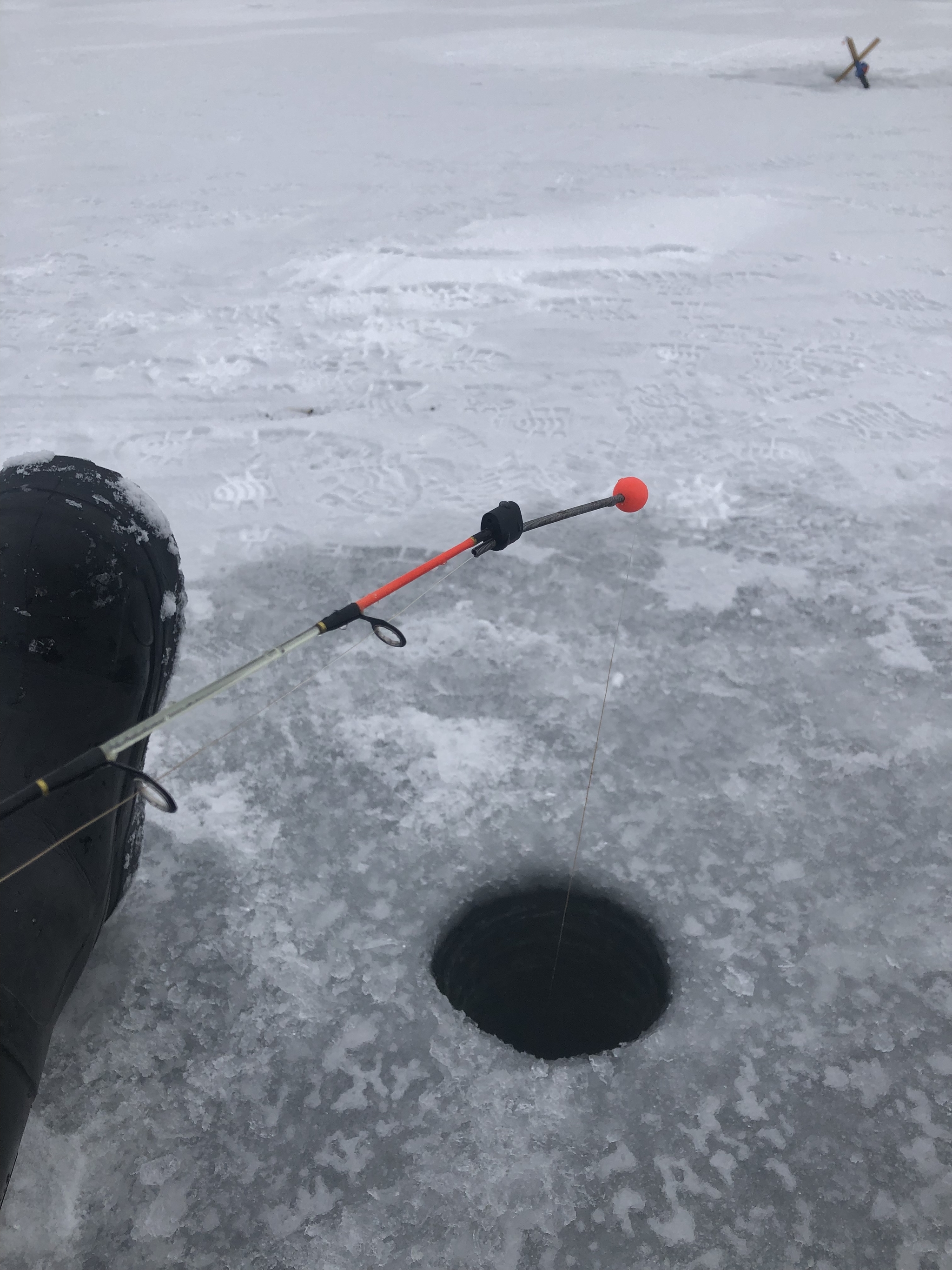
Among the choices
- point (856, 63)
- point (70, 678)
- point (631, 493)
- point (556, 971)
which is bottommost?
point (556, 971)

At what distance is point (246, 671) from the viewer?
1444 millimetres

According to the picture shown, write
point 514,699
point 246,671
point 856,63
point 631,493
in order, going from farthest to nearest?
point 856,63 → point 514,699 → point 631,493 → point 246,671

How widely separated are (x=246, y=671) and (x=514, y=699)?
1.35m

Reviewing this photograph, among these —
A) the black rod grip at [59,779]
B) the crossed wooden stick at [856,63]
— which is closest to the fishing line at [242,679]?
the black rod grip at [59,779]

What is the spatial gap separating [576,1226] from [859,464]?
3033mm

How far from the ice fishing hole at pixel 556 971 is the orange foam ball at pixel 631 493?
0.87 m

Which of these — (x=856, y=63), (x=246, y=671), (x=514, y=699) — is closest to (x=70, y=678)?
(x=246, y=671)

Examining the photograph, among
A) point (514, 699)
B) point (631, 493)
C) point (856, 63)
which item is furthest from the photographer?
point (856, 63)

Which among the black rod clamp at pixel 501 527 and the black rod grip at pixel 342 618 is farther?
the black rod clamp at pixel 501 527

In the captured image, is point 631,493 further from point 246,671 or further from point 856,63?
point 856,63

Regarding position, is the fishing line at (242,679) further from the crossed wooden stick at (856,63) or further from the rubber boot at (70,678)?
the crossed wooden stick at (856,63)

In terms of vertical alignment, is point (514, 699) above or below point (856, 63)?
below

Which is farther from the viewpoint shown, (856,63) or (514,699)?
(856,63)

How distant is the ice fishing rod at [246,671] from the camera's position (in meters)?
1.31
